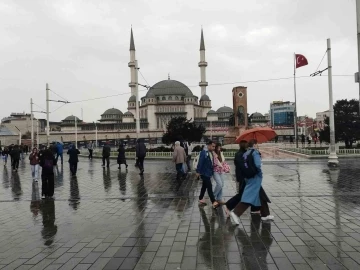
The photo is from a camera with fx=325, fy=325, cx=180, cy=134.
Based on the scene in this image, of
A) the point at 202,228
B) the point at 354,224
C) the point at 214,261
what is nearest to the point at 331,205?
the point at 354,224

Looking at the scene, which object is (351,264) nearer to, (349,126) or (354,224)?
(354,224)

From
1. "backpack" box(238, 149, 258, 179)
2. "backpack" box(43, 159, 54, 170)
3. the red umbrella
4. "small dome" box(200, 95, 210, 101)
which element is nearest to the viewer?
"backpack" box(238, 149, 258, 179)

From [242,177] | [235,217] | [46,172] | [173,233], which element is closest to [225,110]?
[46,172]

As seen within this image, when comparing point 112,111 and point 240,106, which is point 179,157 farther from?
point 112,111

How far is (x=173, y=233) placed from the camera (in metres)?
5.38

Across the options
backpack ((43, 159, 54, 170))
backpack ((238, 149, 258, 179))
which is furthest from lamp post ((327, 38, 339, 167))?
backpack ((43, 159, 54, 170))

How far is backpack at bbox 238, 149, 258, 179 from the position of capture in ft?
18.9

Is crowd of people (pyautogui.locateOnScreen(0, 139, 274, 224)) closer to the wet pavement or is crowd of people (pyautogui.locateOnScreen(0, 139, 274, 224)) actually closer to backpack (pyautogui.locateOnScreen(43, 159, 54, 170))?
backpack (pyautogui.locateOnScreen(43, 159, 54, 170))

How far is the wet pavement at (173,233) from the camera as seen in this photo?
13.8 feet

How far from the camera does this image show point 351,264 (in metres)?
3.96

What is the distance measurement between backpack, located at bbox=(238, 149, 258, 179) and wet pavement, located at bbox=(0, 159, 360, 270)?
0.91m

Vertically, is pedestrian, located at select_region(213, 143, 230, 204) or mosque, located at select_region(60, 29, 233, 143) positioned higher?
mosque, located at select_region(60, 29, 233, 143)

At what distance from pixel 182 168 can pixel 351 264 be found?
27.4ft

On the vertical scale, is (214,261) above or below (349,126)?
below
